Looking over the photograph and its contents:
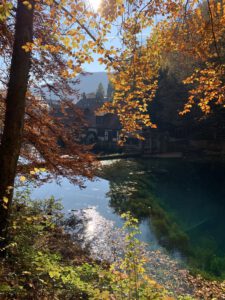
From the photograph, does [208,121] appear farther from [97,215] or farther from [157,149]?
[97,215]

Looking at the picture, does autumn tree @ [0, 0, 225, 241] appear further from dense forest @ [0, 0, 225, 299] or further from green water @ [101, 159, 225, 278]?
green water @ [101, 159, 225, 278]

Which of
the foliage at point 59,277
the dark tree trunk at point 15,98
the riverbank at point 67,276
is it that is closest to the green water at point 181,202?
the riverbank at point 67,276

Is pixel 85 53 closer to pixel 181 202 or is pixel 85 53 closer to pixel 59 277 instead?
pixel 59 277

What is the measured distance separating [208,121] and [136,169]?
1402 centimetres

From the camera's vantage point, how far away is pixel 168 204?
Answer: 17.9 meters

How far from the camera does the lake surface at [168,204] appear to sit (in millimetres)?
11258

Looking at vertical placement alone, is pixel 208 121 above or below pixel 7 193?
above

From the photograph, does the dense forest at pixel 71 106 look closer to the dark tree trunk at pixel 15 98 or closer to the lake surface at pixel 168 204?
the dark tree trunk at pixel 15 98

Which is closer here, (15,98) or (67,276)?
(67,276)

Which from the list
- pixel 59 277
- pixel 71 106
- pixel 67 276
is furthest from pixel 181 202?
pixel 67 276

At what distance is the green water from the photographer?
36.4ft

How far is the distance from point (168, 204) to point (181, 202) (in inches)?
48.6

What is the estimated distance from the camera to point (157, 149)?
4209 centimetres

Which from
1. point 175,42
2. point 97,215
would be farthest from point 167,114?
point 175,42
